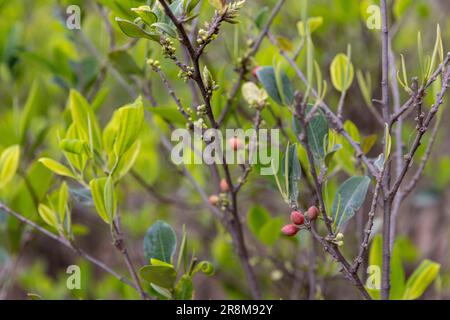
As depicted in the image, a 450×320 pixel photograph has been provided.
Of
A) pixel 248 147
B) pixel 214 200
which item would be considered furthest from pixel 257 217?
pixel 248 147

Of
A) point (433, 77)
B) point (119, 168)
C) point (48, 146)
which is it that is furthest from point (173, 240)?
point (48, 146)

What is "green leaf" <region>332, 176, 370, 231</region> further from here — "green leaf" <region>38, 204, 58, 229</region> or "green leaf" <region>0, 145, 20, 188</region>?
"green leaf" <region>0, 145, 20, 188</region>

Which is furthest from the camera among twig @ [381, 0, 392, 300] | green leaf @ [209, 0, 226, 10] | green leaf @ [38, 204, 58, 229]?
green leaf @ [38, 204, 58, 229]

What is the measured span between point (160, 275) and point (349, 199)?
13.2 inches

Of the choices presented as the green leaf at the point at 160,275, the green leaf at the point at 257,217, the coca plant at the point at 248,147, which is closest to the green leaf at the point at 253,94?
the coca plant at the point at 248,147

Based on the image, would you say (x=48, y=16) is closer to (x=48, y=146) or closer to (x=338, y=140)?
(x=48, y=146)

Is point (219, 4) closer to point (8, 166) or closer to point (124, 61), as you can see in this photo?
point (124, 61)

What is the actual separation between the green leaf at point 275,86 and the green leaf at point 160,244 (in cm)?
31

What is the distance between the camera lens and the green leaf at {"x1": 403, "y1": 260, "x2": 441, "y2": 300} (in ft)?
3.56

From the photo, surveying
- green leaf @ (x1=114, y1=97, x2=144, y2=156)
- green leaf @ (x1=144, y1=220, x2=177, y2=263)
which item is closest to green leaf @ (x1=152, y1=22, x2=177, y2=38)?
green leaf @ (x1=114, y1=97, x2=144, y2=156)

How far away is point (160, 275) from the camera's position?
95 centimetres

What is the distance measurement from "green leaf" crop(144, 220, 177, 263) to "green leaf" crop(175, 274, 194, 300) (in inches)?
2.4

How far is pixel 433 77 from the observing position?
0.83 m

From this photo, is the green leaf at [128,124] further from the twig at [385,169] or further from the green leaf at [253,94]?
the twig at [385,169]
